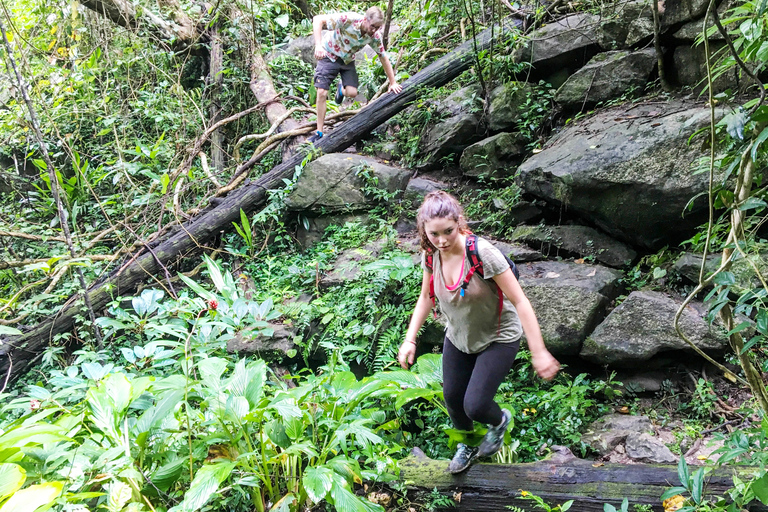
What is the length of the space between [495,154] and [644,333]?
2.84m

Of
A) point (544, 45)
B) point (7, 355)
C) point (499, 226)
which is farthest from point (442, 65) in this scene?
point (7, 355)

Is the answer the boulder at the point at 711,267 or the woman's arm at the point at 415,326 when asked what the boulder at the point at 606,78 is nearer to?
the boulder at the point at 711,267

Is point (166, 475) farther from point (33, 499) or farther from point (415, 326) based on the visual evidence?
point (415, 326)

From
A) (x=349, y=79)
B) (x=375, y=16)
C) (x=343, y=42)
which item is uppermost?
(x=375, y=16)

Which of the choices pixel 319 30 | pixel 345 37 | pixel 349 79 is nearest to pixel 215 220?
pixel 349 79

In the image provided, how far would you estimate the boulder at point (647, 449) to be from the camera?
3047mm

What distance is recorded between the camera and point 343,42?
20.4 feet

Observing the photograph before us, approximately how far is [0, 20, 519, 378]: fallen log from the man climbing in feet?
1.23

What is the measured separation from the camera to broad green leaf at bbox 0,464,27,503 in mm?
1875

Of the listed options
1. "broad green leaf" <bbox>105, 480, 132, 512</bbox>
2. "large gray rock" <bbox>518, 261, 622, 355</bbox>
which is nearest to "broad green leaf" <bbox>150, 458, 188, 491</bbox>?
"broad green leaf" <bbox>105, 480, 132, 512</bbox>

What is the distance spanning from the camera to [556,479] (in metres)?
2.57

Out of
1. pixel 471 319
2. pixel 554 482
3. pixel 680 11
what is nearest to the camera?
pixel 554 482

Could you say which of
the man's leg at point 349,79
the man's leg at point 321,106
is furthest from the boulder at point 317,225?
the man's leg at point 349,79

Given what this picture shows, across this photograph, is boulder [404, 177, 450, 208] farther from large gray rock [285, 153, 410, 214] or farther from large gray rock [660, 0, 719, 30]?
large gray rock [660, 0, 719, 30]
